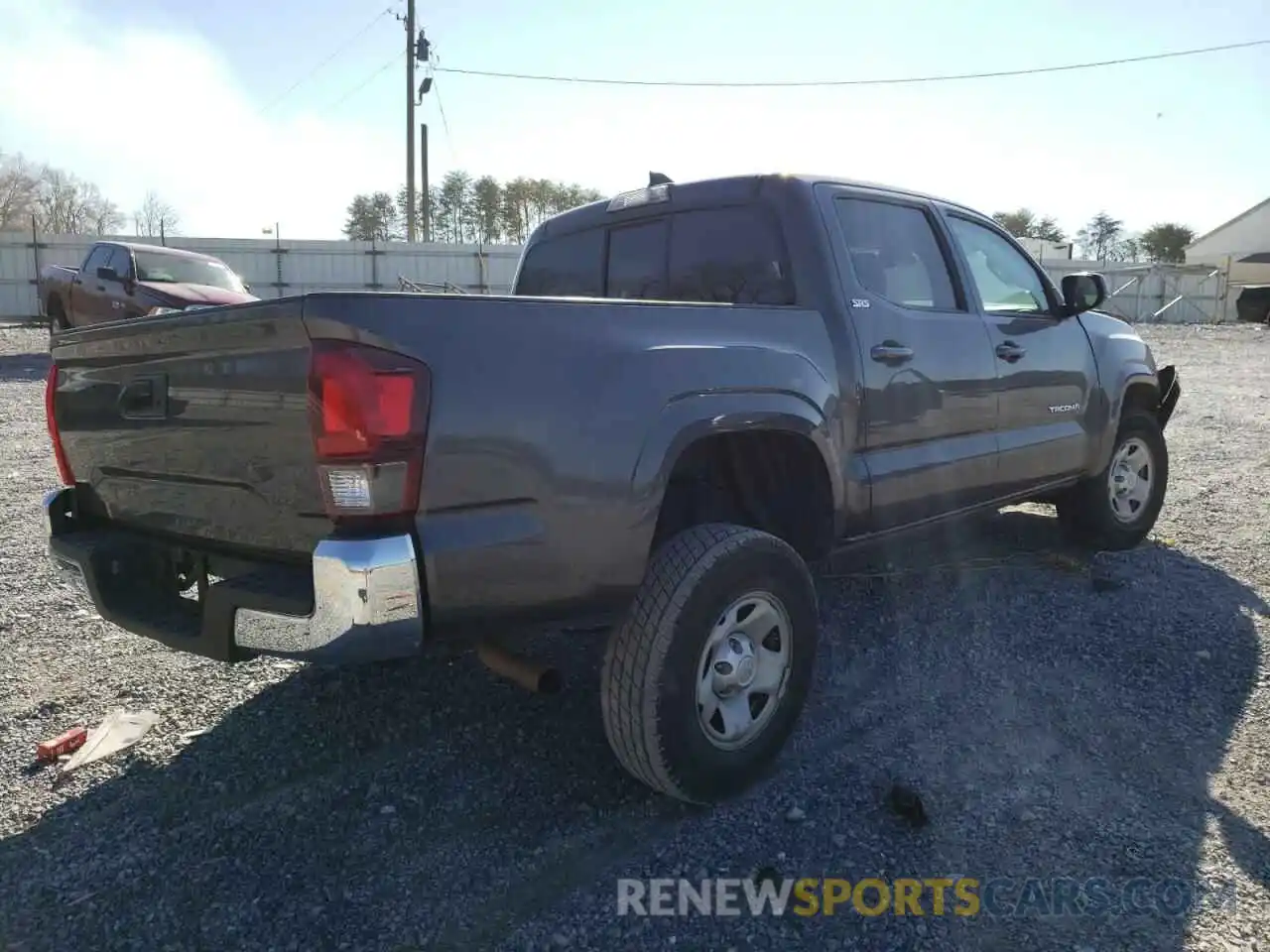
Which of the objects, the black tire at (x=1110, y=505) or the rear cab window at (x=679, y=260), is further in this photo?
the black tire at (x=1110, y=505)

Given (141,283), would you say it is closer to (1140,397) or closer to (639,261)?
(639,261)

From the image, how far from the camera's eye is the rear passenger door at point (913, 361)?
3.41 m

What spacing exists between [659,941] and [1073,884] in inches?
43.8

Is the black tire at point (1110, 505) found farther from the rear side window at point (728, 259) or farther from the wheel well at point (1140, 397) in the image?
the rear side window at point (728, 259)

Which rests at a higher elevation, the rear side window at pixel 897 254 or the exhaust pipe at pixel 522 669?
the rear side window at pixel 897 254

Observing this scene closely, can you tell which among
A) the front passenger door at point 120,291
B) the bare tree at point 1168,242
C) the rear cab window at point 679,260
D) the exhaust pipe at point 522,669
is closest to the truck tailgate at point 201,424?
the exhaust pipe at point 522,669

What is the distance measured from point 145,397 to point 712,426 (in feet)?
5.54

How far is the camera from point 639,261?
13.0 feet

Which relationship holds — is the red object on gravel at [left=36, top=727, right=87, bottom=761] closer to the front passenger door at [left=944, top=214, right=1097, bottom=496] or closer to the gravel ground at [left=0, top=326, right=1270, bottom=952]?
the gravel ground at [left=0, top=326, right=1270, bottom=952]

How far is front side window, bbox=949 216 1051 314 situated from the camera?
4199mm

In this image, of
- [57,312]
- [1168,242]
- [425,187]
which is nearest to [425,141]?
[425,187]

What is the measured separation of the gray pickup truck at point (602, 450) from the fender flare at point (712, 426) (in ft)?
0.04

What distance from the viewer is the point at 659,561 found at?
2.63 meters

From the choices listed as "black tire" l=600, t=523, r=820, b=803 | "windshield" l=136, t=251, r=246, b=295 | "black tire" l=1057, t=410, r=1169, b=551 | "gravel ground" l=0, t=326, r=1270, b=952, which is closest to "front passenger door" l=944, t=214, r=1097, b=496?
"black tire" l=1057, t=410, r=1169, b=551
